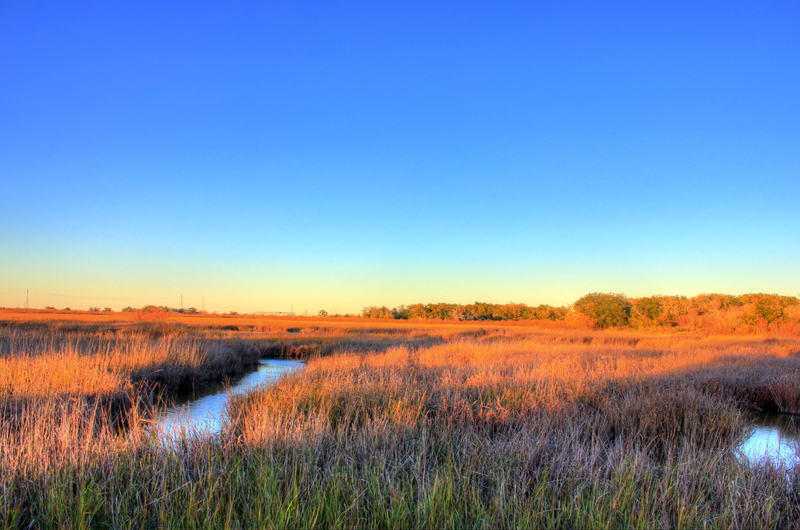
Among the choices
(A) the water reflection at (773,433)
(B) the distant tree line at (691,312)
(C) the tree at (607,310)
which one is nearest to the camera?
(A) the water reflection at (773,433)

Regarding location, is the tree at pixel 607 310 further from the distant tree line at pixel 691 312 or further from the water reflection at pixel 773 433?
the water reflection at pixel 773 433

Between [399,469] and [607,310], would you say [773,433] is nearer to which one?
[399,469]

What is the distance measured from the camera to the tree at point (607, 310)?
149ft

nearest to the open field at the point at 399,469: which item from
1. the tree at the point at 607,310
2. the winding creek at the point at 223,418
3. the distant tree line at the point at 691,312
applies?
the winding creek at the point at 223,418

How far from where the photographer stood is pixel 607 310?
4625 centimetres

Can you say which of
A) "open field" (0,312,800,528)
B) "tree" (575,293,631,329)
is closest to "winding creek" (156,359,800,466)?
"open field" (0,312,800,528)

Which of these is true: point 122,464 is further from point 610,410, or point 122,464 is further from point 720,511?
point 610,410

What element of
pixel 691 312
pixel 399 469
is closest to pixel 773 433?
pixel 399 469

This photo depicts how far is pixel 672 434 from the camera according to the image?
19.1ft

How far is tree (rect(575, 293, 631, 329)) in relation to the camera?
4541 centimetres

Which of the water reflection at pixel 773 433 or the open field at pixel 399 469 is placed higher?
the open field at pixel 399 469

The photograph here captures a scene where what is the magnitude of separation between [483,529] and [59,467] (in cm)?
373

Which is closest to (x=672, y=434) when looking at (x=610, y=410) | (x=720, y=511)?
(x=610, y=410)

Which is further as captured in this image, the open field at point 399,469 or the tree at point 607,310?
the tree at point 607,310
